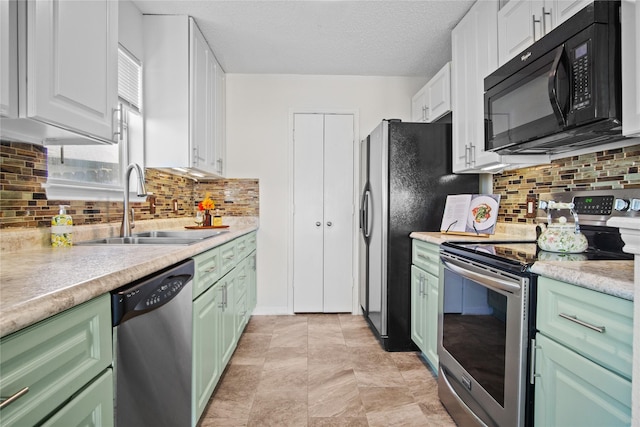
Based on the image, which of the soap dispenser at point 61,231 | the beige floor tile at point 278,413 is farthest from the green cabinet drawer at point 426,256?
the soap dispenser at point 61,231

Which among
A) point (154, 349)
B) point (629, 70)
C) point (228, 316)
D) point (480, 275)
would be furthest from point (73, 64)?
point (629, 70)

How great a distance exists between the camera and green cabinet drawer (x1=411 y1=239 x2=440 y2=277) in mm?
2264

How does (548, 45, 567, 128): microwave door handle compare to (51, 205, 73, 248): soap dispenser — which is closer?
(548, 45, 567, 128): microwave door handle

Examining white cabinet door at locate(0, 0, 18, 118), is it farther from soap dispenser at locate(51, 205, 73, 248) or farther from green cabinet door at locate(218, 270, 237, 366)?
green cabinet door at locate(218, 270, 237, 366)

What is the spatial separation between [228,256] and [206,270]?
529 millimetres

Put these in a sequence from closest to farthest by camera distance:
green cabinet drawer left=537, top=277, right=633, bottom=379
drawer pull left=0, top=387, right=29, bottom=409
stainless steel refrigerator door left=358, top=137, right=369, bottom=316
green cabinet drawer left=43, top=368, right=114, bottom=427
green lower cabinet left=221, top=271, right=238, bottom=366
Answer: drawer pull left=0, top=387, right=29, bottom=409 < green cabinet drawer left=43, top=368, right=114, bottom=427 < green cabinet drawer left=537, top=277, right=633, bottom=379 < green lower cabinet left=221, top=271, right=238, bottom=366 < stainless steel refrigerator door left=358, top=137, right=369, bottom=316

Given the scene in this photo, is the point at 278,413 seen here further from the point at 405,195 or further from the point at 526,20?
the point at 526,20

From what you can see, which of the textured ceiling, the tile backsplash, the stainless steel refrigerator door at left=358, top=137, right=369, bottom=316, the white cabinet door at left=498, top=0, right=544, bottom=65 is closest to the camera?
the tile backsplash

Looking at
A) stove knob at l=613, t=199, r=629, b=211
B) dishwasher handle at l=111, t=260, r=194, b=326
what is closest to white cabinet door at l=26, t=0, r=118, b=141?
dishwasher handle at l=111, t=260, r=194, b=326

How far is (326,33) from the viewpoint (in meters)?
2.86

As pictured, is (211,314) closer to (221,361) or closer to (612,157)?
(221,361)

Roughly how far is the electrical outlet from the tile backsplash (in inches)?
1.0

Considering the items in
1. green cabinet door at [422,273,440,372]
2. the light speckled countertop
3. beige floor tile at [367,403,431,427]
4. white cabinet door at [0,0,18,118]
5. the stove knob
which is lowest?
beige floor tile at [367,403,431,427]

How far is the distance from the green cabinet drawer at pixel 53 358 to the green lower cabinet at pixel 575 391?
1297 mm
